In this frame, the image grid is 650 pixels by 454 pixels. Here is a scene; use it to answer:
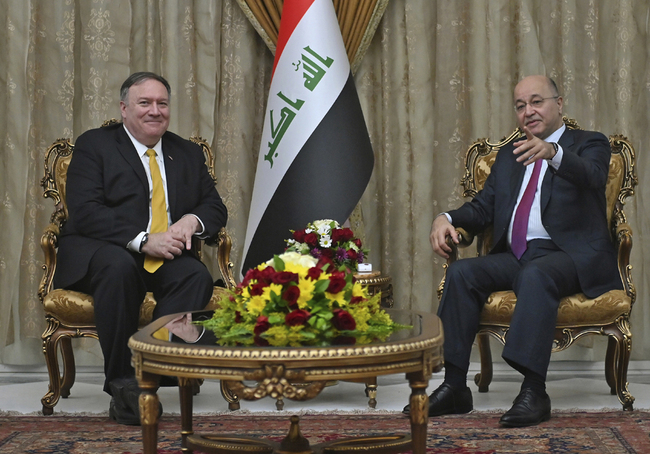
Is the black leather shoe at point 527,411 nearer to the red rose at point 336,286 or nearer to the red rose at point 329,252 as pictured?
the red rose at point 329,252

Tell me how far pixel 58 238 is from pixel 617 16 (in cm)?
321

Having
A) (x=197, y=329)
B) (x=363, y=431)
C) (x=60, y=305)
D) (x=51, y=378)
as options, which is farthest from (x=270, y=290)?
(x=51, y=378)

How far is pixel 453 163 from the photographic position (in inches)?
178

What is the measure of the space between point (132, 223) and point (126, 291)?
0.38 m

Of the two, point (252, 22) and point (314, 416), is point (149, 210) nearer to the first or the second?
point (314, 416)

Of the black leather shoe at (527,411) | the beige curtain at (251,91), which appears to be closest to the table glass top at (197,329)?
the black leather shoe at (527,411)

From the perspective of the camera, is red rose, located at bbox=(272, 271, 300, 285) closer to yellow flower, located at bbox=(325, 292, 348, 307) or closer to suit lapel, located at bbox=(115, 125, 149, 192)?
yellow flower, located at bbox=(325, 292, 348, 307)

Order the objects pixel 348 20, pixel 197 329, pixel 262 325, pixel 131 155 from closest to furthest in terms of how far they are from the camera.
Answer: pixel 262 325 < pixel 197 329 < pixel 131 155 < pixel 348 20

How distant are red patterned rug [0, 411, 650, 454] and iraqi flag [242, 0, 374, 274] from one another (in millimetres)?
1072

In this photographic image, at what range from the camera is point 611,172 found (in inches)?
144

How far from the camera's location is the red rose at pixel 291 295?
1.88m

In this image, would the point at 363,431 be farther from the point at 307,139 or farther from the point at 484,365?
the point at 307,139

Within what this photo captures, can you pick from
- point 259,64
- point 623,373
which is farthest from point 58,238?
point 623,373

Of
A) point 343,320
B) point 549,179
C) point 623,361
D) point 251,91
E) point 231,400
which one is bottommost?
point 231,400
